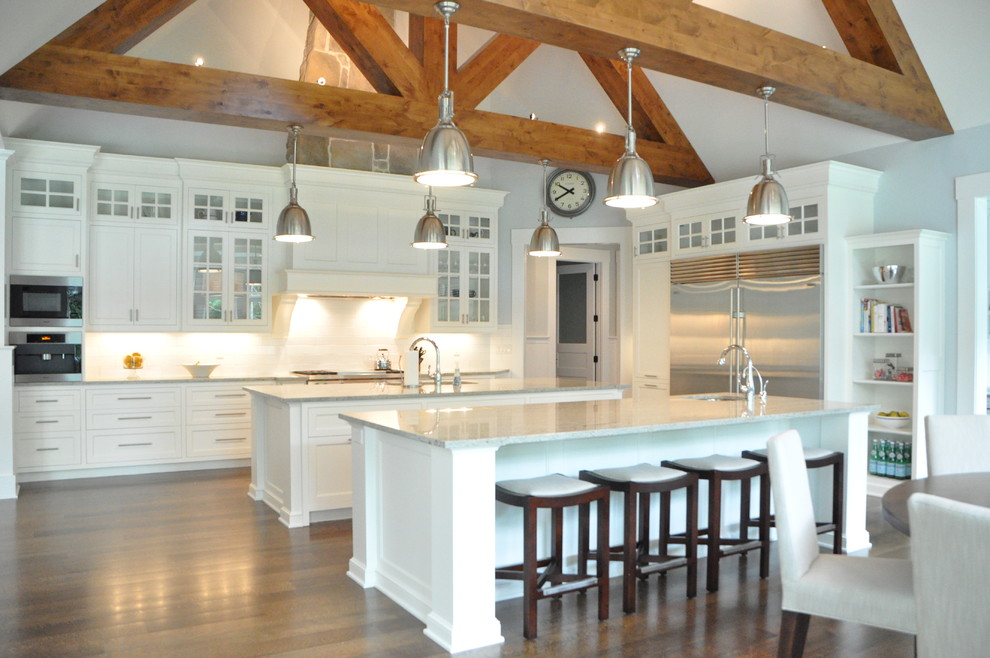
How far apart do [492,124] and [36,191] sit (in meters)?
3.75

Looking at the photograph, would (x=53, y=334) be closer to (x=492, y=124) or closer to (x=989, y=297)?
(x=492, y=124)

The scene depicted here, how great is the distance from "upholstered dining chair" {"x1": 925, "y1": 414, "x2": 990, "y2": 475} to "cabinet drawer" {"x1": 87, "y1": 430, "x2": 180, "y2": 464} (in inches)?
228

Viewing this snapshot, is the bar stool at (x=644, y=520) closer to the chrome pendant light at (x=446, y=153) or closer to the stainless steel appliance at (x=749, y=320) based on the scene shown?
the chrome pendant light at (x=446, y=153)

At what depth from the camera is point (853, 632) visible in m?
3.13

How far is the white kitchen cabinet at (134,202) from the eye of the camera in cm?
665

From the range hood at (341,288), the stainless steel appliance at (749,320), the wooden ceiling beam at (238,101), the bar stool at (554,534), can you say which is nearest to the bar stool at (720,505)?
the bar stool at (554,534)

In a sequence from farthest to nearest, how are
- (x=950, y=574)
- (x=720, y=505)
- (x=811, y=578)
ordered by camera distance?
1. (x=720, y=505)
2. (x=811, y=578)
3. (x=950, y=574)

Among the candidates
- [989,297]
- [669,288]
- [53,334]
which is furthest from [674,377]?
[53,334]

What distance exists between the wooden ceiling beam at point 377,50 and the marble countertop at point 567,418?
2.79 metres

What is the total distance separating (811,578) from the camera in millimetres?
2488

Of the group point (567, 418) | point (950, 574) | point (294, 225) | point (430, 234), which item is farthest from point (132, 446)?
point (950, 574)

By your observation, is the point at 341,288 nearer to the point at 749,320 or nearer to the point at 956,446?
the point at 749,320

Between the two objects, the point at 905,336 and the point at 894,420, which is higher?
the point at 905,336

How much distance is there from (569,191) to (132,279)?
442 centimetres
